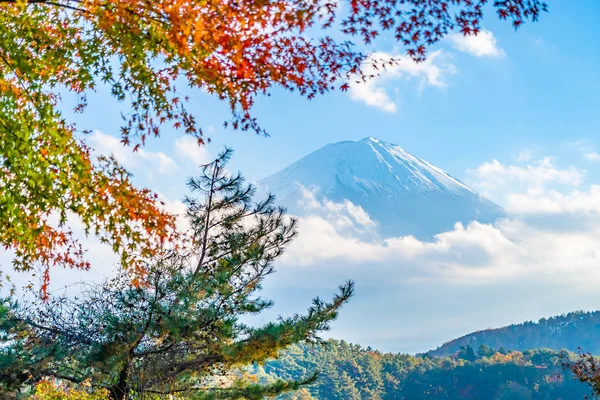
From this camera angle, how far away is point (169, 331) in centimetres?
689

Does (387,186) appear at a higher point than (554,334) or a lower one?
higher

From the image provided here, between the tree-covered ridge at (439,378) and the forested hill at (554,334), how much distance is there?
4743 centimetres

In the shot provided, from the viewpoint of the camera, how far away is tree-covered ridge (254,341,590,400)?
6738cm

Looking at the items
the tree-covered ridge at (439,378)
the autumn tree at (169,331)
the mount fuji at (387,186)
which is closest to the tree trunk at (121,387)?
the autumn tree at (169,331)

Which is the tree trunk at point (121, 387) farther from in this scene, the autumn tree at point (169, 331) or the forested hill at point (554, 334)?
the forested hill at point (554, 334)

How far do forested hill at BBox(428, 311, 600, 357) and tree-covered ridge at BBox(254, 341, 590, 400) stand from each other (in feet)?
156

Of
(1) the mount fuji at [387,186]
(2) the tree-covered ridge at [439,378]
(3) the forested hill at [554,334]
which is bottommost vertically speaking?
(2) the tree-covered ridge at [439,378]

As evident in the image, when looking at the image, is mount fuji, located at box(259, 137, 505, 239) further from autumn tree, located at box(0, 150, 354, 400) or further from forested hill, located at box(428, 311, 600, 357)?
autumn tree, located at box(0, 150, 354, 400)

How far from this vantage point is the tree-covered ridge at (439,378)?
6738cm

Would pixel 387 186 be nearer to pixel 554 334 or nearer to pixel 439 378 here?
pixel 554 334

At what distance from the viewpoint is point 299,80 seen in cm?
523

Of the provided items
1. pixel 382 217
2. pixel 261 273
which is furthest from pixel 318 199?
pixel 261 273

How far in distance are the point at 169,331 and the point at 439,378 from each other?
7203 centimetres

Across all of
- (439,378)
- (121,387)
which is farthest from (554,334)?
(121,387)
